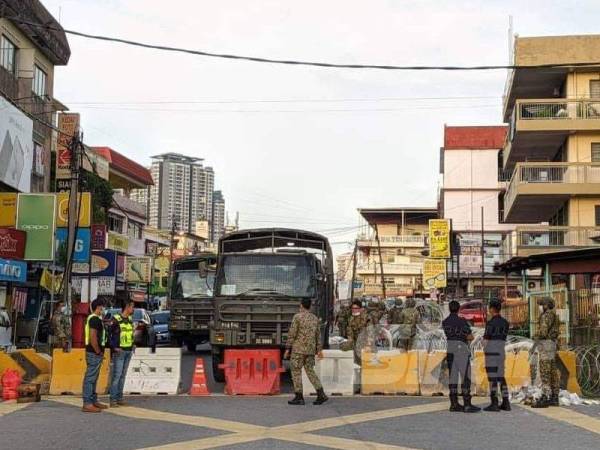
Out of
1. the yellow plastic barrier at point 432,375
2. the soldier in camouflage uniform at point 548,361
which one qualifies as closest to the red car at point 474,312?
the yellow plastic barrier at point 432,375

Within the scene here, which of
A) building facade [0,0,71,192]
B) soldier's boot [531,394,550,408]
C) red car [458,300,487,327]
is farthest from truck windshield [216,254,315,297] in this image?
red car [458,300,487,327]

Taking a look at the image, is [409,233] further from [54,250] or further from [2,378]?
[2,378]

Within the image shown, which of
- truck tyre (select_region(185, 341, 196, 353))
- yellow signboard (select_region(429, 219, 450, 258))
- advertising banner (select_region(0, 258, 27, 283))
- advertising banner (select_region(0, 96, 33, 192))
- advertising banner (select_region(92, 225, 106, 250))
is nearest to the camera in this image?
advertising banner (select_region(0, 258, 27, 283))

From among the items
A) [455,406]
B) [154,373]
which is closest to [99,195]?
[154,373]

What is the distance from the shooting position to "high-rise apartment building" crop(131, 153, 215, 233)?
115 meters

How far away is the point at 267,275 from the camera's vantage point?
16.7 meters

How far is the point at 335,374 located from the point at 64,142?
26.2m

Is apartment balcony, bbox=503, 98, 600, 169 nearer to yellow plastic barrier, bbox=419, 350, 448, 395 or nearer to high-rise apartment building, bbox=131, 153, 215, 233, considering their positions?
yellow plastic barrier, bbox=419, 350, 448, 395

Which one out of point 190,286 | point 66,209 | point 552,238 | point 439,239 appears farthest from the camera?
point 439,239

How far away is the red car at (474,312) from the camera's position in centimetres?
3767

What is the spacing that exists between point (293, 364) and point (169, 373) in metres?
2.89

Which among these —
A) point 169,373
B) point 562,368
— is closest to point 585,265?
point 562,368

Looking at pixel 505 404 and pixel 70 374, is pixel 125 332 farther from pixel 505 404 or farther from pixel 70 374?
pixel 505 404

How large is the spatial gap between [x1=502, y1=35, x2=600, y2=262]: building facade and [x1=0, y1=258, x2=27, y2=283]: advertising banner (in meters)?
23.1
